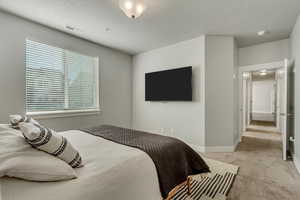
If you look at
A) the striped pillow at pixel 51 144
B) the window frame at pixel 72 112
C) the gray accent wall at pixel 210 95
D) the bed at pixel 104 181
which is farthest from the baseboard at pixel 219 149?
the striped pillow at pixel 51 144

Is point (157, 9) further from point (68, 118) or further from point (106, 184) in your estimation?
point (68, 118)

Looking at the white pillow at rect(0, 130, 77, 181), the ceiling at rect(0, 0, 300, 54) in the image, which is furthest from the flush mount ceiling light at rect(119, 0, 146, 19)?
the white pillow at rect(0, 130, 77, 181)

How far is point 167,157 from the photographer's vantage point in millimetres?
1513

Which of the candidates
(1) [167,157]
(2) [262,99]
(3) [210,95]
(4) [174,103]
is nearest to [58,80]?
(4) [174,103]

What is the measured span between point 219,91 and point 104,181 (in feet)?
10.3

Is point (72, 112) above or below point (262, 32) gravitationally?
below

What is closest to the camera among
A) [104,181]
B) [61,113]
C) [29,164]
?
[29,164]

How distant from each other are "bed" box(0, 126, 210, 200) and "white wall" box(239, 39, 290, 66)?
159 inches

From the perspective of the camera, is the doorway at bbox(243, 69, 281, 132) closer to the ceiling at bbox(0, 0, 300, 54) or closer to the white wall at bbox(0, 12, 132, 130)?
the ceiling at bbox(0, 0, 300, 54)

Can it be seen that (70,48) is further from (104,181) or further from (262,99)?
(262,99)

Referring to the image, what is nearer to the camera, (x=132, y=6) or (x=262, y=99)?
(x=132, y=6)

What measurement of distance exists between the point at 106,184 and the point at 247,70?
14.4ft

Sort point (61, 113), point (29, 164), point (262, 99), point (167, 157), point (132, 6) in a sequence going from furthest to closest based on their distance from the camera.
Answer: point (262, 99) < point (61, 113) < point (132, 6) < point (167, 157) < point (29, 164)

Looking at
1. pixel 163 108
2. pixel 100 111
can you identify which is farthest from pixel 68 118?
pixel 163 108
